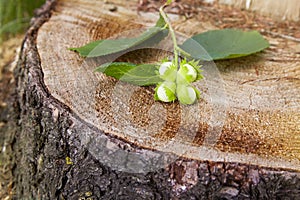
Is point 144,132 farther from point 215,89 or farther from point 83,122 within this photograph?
point 215,89

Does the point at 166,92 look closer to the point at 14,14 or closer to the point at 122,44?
the point at 122,44

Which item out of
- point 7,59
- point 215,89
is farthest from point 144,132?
point 7,59

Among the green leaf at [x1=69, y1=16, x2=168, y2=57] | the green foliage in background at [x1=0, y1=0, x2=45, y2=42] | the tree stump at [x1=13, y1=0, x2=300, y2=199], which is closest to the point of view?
the tree stump at [x1=13, y1=0, x2=300, y2=199]

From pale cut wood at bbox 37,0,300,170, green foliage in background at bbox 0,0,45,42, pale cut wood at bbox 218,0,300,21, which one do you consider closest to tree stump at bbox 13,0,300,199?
pale cut wood at bbox 37,0,300,170

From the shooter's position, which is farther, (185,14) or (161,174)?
(185,14)

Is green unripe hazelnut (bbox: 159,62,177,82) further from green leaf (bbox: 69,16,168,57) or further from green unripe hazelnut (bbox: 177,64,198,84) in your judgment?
green leaf (bbox: 69,16,168,57)
